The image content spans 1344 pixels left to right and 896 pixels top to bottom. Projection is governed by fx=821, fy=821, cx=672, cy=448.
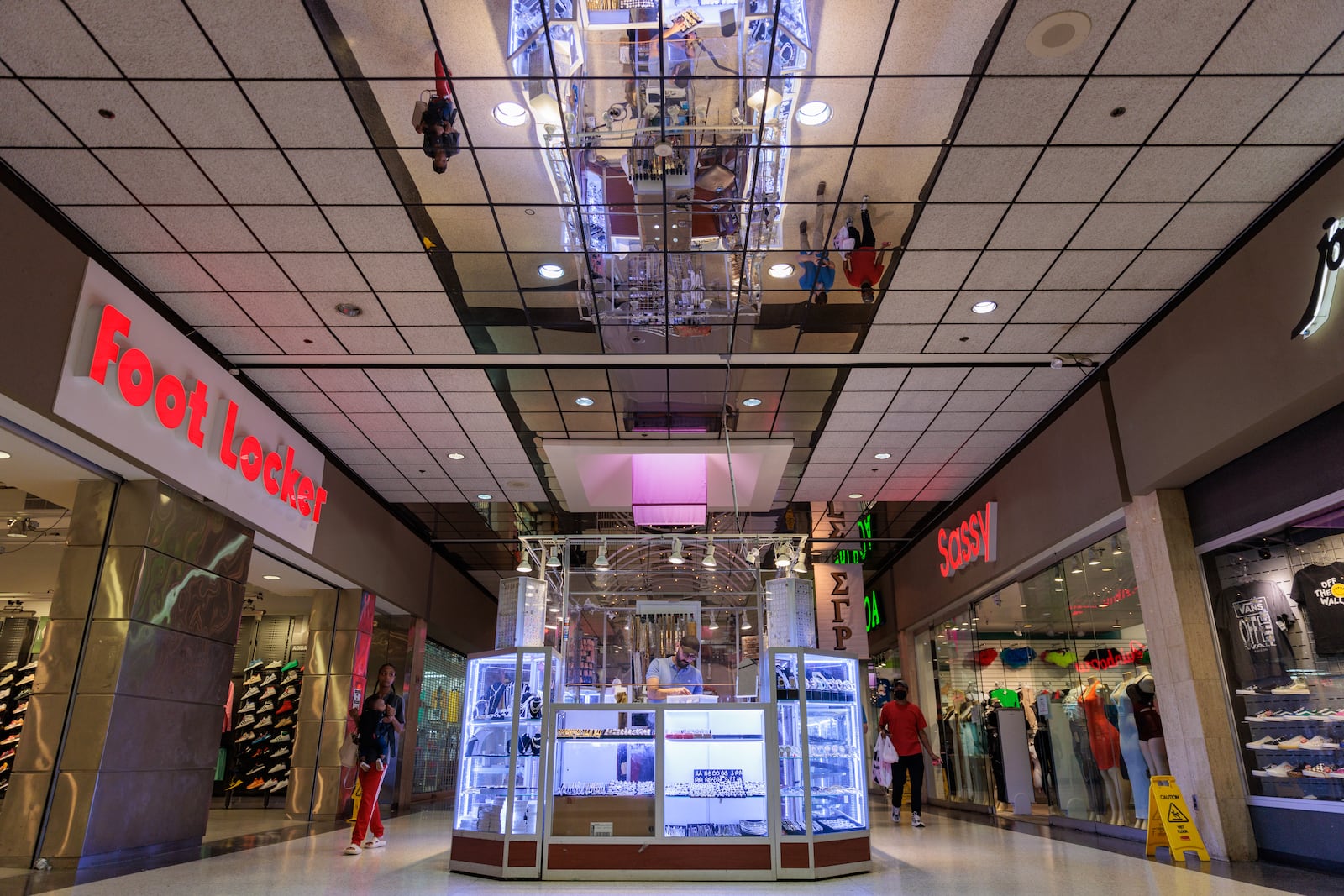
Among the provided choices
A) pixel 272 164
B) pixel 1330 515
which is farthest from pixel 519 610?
pixel 1330 515

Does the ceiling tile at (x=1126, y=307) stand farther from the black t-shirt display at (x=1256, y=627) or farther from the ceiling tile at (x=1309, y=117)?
the black t-shirt display at (x=1256, y=627)

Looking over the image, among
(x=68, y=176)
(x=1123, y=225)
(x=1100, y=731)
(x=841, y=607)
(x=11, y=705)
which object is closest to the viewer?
(x=68, y=176)

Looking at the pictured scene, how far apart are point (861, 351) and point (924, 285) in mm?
1126

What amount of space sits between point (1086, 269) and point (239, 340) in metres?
7.43

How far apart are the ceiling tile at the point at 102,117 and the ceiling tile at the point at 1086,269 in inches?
254

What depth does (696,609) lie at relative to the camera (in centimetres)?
846

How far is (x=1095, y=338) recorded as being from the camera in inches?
302

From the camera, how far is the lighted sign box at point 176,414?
600cm

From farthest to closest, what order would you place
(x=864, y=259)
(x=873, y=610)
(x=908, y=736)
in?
(x=873, y=610) < (x=908, y=736) < (x=864, y=259)

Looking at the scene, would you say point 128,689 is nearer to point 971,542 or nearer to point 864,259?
point 864,259

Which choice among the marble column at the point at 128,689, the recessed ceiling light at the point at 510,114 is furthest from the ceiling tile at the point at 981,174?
the marble column at the point at 128,689

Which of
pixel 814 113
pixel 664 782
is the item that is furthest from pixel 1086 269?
pixel 664 782

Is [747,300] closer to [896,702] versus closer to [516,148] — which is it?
[516,148]

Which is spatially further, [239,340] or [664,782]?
[239,340]
